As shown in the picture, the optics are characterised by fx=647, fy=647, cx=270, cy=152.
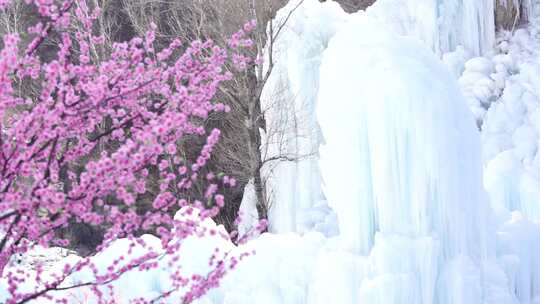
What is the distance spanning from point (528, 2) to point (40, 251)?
10.1 m

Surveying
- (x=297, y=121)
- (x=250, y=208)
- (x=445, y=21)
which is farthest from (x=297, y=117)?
(x=445, y=21)

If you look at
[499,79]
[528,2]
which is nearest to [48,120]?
[499,79]

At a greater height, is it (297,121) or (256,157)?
(297,121)

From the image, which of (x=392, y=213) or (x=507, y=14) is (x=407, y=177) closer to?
(x=392, y=213)

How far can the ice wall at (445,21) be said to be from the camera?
11.3 metres

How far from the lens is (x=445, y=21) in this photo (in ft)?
37.4

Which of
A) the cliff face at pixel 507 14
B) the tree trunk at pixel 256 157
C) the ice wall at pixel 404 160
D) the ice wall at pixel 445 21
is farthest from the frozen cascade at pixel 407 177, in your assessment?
the cliff face at pixel 507 14

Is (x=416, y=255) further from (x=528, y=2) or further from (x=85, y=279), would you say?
(x=528, y=2)

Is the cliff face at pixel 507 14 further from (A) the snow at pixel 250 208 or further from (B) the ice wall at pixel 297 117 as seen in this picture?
(A) the snow at pixel 250 208

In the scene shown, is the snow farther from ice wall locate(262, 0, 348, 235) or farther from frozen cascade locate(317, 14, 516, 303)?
frozen cascade locate(317, 14, 516, 303)

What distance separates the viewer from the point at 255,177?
10.4 meters

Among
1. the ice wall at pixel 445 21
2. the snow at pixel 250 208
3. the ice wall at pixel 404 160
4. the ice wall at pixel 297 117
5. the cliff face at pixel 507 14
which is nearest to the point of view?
the ice wall at pixel 404 160

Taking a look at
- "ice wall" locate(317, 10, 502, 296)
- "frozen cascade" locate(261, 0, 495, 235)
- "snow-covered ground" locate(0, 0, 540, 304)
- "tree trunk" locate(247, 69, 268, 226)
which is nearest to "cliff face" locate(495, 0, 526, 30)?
"frozen cascade" locate(261, 0, 495, 235)

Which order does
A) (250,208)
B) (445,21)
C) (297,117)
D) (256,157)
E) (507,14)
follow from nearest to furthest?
(297,117), (256,157), (250,208), (445,21), (507,14)
